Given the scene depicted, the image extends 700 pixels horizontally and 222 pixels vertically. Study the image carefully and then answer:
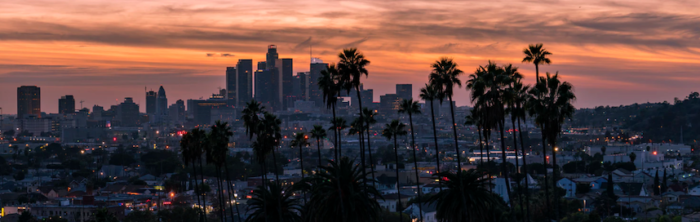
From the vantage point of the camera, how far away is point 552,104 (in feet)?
143

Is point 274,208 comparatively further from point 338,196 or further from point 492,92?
point 492,92

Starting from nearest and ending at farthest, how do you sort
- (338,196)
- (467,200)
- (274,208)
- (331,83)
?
(338,196)
(467,200)
(274,208)
(331,83)

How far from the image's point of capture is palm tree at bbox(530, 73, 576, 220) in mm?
43481

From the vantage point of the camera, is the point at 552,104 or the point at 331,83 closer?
the point at 552,104

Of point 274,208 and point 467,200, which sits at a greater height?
point 467,200

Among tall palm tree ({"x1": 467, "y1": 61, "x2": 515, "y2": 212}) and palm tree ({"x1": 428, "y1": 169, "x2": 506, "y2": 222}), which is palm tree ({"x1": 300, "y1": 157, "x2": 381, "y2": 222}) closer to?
palm tree ({"x1": 428, "y1": 169, "x2": 506, "y2": 222})

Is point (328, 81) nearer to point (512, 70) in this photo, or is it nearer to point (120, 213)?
point (512, 70)

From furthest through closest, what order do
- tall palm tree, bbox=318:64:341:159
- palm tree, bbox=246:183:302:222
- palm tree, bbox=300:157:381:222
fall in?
1. tall palm tree, bbox=318:64:341:159
2. palm tree, bbox=246:183:302:222
3. palm tree, bbox=300:157:381:222

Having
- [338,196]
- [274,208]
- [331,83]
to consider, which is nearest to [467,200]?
[338,196]

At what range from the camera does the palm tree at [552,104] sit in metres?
43.5

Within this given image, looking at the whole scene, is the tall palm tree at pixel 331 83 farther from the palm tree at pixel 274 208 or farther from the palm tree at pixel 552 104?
the palm tree at pixel 552 104

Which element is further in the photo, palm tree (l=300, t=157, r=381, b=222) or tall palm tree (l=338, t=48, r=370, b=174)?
tall palm tree (l=338, t=48, r=370, b=174)

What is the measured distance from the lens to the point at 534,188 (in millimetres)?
120250

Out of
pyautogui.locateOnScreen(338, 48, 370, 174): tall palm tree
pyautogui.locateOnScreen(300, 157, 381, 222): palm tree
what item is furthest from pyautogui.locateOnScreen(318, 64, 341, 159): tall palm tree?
pyautogui.locateOnScreen(300, 157, 381, 222): palm tree
